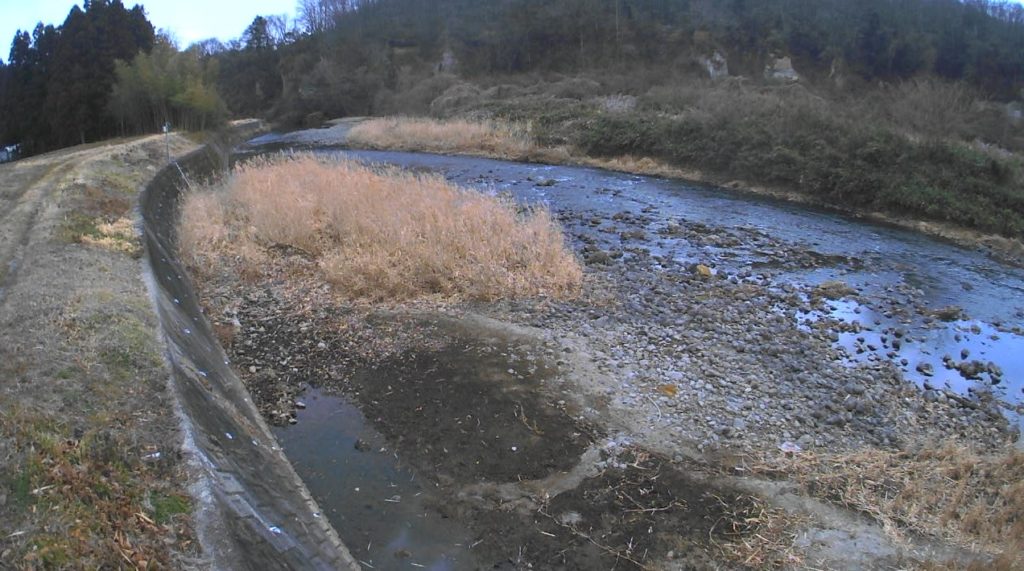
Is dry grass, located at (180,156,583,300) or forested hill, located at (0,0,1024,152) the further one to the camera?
forested hill, located at (0,0,1024,152)

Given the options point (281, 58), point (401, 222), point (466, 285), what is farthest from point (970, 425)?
point (281, 58)

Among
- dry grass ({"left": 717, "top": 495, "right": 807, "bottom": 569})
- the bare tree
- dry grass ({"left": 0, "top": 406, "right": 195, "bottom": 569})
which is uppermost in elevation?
the bare tree

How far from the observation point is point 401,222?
1218 centimetres

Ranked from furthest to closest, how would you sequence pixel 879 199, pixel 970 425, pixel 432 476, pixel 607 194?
pixel 607 194 < pixel 879 199 < pixel 970 425 < pixel 432 476

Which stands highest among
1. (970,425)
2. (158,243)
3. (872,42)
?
(872,42)

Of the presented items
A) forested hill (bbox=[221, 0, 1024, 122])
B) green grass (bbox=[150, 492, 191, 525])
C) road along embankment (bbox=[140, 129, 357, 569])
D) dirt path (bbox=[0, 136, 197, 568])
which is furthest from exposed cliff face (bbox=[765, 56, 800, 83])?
green grass (bbox=[150, 492, 191, 525])

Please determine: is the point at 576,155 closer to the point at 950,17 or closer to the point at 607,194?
the point at 607,194

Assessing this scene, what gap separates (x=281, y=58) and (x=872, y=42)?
2667 inches

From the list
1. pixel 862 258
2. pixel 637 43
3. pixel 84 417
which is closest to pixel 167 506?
pixel 84 417

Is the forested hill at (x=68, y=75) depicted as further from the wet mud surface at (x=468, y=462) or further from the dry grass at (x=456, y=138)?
A: the wet mud surface at (x=468, y=462)

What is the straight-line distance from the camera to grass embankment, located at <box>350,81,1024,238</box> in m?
18.0

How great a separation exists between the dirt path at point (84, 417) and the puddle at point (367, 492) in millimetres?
1674

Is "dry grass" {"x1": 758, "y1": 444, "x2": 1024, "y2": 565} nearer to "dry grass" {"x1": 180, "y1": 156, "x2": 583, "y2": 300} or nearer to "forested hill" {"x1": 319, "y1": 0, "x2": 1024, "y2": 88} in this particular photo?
"dry grass" {"x1": 180, "y1": 156, "x2": 583, "y2": 300}

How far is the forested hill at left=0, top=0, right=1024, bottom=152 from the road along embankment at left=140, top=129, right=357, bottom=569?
30.1m
